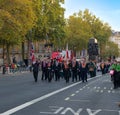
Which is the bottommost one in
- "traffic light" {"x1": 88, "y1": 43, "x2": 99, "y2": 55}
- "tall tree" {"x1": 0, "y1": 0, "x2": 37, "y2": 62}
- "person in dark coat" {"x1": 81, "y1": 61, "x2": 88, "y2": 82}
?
"person in dark coat" {"x1": 81, "y1": 61, "x2": 88, "y2": 82}

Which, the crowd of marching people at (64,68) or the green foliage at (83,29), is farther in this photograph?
the green foliage at (83,29)

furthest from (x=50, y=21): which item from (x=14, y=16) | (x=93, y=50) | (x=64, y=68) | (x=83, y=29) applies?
(x=64, y=68)

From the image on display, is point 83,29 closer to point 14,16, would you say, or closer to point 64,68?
point 14,16

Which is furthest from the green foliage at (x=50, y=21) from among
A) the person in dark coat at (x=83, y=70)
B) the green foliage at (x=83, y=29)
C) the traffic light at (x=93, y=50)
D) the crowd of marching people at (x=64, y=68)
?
the person in dark coat at (x=83, y=70)

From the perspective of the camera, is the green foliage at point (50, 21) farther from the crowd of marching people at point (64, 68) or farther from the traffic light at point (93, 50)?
the crowd of marching people at point (64, 68)

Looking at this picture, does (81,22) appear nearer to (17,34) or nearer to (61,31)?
(61,31)

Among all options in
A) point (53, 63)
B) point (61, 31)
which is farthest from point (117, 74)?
point (61, 31)

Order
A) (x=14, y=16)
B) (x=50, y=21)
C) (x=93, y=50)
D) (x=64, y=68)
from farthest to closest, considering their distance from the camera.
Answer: (x=50, y=21) → (x=93, y=50) → (x=14, y=16) → (x=64, y=68)

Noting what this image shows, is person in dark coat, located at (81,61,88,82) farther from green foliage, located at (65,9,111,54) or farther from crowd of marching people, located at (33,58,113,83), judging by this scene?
green foliage, located at (65,9,111,54)

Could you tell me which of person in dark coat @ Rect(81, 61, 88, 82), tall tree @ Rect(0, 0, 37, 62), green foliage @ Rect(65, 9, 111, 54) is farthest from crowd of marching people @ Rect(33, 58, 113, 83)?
green foliage @ Rect(65, 9, 111, 54)

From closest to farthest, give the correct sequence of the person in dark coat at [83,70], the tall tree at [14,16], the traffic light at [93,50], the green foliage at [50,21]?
the person in dark coat at [83,70], the tall tree at [14,16], the traffic light at [93,50], the green foliage at [50,21]

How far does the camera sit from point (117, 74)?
84.8ft

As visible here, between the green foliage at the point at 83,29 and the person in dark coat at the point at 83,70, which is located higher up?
the green foliage at the point at 83,29

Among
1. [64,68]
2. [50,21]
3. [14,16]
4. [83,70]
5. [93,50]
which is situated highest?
[50,21]
